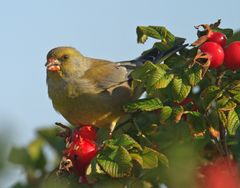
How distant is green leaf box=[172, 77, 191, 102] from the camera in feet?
8.11

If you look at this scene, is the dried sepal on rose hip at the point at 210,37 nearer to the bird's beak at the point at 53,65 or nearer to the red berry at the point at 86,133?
the red berry at the point at 86,133

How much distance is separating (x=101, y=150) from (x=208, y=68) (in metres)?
0.70

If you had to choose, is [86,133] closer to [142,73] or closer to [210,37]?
[142,73]

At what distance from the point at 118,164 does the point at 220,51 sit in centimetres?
78

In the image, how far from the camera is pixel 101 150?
8.43 feet

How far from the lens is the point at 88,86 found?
4.58m

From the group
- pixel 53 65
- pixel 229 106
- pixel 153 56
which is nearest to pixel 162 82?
pixel 229 106

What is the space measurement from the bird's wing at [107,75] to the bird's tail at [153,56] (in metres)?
0.08

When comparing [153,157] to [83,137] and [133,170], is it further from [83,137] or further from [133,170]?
[83,137]

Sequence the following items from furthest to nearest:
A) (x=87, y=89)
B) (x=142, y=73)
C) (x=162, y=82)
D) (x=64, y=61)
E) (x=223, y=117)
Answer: (x=64, y=61), (x=87, y=89), (x=142, y=73), (x=162, y=82), (x=223, y=117)

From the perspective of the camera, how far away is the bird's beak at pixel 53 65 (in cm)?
472

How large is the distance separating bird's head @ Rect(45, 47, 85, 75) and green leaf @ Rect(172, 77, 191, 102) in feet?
7.89

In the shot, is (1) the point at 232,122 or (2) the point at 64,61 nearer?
(1) the point at 232,122

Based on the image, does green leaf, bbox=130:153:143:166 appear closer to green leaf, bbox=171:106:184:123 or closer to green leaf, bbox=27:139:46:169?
green leaf, bbox=171:106:184:123
